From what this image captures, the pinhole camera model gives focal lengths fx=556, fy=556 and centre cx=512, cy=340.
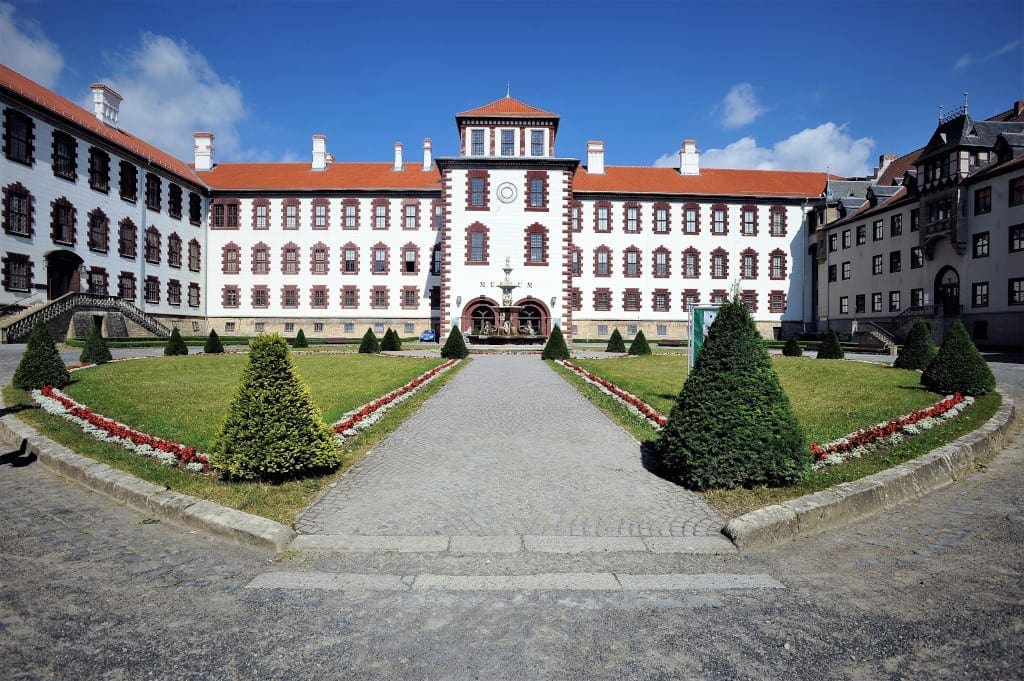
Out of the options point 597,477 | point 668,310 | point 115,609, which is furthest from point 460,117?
point 115,609

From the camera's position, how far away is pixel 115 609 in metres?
3.79

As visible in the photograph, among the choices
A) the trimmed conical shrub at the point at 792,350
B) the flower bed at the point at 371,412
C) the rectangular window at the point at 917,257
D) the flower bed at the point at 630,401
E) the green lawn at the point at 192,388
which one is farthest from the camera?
the rectangular window at the point at 917,257

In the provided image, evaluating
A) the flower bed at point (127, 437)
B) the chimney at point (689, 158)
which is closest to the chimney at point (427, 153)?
the chimney at point (689, 158)

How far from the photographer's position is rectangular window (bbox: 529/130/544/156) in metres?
39.4

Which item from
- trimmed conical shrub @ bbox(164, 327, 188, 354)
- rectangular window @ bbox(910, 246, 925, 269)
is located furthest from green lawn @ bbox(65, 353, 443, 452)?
rectangular window @ bbox(910, 246, 925, 269)

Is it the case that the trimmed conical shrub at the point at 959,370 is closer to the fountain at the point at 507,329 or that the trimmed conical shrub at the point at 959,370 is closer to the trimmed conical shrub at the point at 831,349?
the trimmed conical shrub at the point at 831,349

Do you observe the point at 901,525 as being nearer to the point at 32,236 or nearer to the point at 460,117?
the point at 460,117

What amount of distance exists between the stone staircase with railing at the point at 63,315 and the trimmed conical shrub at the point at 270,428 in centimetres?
2689

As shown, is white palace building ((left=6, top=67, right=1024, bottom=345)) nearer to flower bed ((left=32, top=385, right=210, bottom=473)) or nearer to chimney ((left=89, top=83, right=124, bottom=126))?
chimney ((left=89, top=83, right=124, bottom=126))

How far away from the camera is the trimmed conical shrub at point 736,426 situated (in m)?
6.30

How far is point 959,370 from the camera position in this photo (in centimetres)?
1298

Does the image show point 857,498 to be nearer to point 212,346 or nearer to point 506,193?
point 212,346

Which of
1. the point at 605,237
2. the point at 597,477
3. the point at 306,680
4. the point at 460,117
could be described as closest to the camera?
the point at 306,680

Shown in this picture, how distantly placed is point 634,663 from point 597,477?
A: 3888mm
